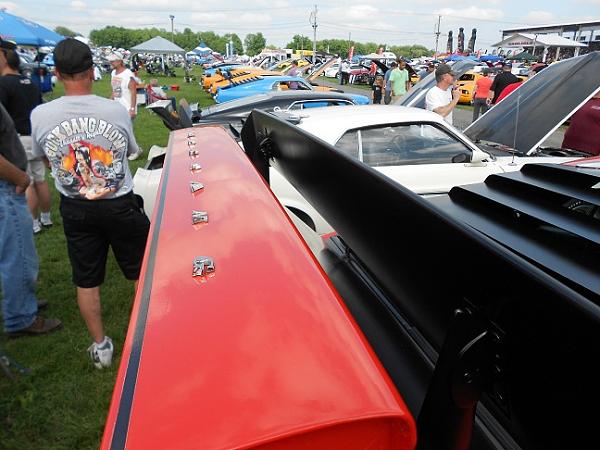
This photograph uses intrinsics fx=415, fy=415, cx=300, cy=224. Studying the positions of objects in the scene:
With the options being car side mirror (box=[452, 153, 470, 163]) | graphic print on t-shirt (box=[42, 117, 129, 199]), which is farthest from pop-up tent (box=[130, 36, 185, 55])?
graphic print on t-shirt (box=[42, 117, 129, 199])

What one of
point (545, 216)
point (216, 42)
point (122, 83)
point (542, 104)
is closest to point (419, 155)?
point (542, 104)

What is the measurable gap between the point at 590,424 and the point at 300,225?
7.41ft

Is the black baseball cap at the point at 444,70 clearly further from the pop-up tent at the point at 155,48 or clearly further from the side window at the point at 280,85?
the pop-up tent at the point at 155,48

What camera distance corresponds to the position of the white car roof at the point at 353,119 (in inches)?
151

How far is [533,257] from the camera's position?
1.22 m

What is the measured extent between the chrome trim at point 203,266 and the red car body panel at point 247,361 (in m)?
0.02

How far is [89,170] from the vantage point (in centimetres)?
240

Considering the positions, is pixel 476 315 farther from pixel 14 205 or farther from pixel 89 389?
pixel 14 205

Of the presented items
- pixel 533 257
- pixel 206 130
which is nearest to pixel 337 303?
pixel 533 257

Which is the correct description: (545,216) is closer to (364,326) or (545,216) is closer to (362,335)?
(364,326)

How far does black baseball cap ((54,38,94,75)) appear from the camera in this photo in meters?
2.30

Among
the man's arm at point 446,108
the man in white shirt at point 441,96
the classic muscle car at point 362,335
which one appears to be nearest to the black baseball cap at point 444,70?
the man in white shirt at point 441,96

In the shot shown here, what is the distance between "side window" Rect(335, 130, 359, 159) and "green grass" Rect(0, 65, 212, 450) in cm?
233

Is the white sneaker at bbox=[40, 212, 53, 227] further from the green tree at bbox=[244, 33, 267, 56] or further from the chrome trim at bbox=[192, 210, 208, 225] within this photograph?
the green tree at bbox=[244, 33, 267, 56]
